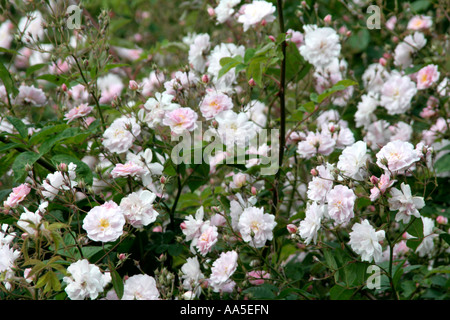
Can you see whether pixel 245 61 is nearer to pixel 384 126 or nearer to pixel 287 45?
pixel 287 45

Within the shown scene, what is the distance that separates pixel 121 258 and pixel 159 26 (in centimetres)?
257

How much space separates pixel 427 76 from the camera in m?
1.98

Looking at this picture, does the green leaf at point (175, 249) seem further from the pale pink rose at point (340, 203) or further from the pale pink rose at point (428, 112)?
the pale pink rose at point (428, 112)

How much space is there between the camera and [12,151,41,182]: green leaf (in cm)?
140

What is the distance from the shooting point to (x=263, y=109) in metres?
2.48

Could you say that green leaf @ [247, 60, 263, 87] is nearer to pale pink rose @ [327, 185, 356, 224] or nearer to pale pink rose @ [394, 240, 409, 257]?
pale pink rose @ [327, 185, 356, 224]

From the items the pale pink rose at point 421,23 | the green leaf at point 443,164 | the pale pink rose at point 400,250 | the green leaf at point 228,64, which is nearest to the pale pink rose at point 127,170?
the green leaf at point 228,64

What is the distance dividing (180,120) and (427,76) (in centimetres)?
101

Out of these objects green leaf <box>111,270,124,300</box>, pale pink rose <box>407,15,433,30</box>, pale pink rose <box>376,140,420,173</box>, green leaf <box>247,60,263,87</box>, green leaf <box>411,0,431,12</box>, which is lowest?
green leaf <box>111,270,124,300</box>

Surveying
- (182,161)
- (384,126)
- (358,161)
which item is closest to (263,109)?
(384,126)

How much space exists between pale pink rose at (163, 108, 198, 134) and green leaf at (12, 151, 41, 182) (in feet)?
1.18

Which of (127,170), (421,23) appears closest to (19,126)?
(127,170)

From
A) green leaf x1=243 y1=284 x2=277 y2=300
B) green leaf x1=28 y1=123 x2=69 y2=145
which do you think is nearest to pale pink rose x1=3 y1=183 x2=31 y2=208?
green leaf x1=28 y1=123 x2=69 y2=145

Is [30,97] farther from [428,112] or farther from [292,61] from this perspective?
[428,112]
